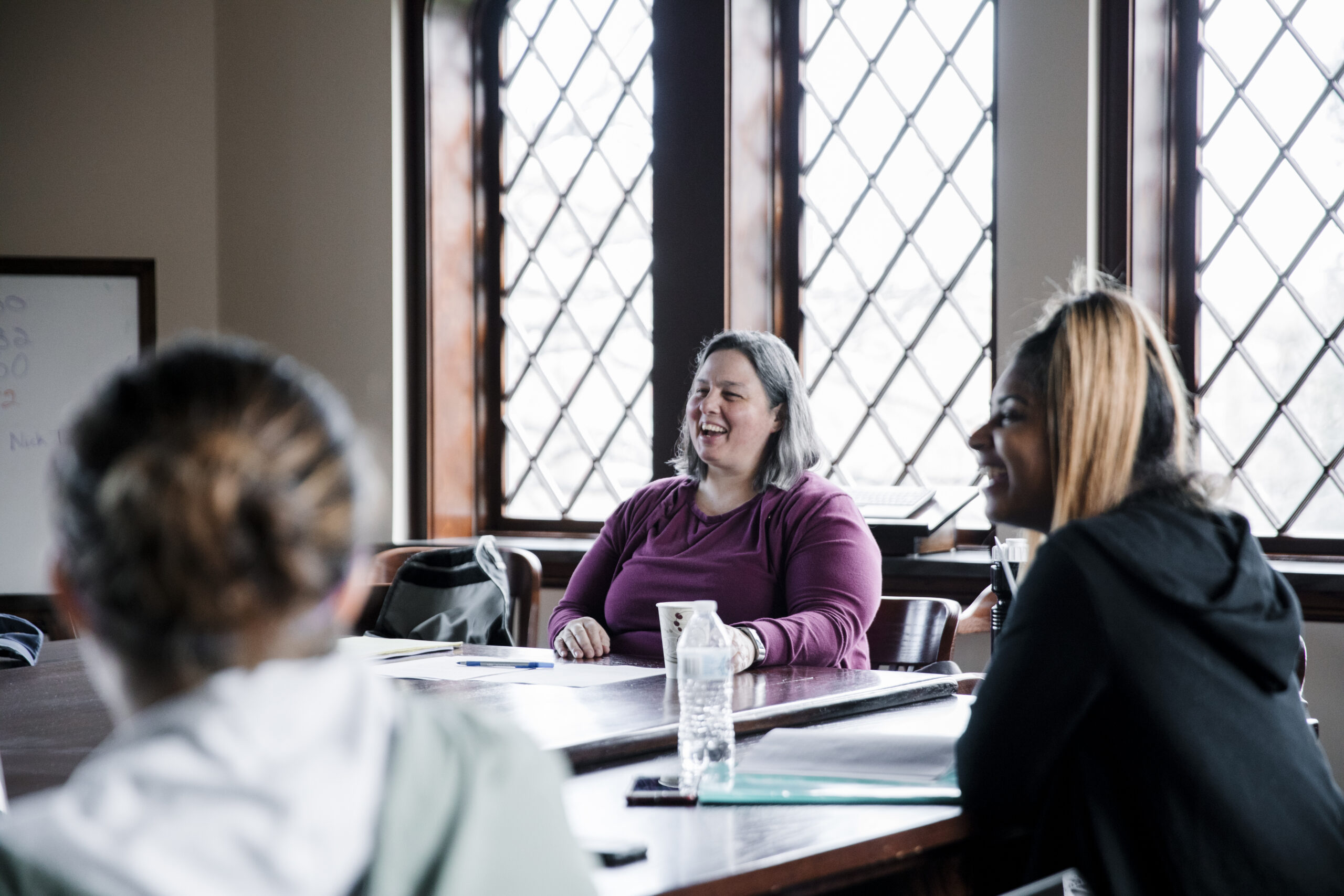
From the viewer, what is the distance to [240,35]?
423cm

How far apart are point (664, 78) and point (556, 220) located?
58 centimetres

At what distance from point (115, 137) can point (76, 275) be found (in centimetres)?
47

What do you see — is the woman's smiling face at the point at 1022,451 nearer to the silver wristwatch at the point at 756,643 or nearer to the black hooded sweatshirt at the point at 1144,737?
the black hooded sweatshirt at the point at 1144,737

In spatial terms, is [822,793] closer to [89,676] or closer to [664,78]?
[89,676]

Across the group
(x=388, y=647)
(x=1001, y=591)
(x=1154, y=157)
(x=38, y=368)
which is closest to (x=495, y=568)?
(x=388, y=647)

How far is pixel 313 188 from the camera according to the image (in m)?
4.14

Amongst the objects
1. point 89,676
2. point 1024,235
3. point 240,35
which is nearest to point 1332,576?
point 1024,235

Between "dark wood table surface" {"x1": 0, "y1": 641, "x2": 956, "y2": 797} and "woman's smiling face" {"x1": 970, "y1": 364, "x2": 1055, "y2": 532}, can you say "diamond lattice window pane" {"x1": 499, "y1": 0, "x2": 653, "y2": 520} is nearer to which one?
"dark wood table surface" {"x1": 0, "y1": 641, "x2": 956, "y2": 797}

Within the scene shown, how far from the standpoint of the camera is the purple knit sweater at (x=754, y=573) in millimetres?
2219

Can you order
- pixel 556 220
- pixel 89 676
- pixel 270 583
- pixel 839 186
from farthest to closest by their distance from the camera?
pixel 556 220
pixel 839 186
pixel 89 676
pixel 270 583

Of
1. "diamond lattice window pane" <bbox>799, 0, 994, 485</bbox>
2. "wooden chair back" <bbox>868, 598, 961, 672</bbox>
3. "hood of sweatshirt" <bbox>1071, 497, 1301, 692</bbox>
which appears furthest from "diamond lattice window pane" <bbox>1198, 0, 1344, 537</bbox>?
"hood of sweatshirt" <bbox>1071, 497, 1301, 692</bbox>

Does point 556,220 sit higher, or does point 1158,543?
point 556,220

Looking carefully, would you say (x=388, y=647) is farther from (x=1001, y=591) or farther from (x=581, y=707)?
(x=1001, y=591)

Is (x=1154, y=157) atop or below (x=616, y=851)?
atop
